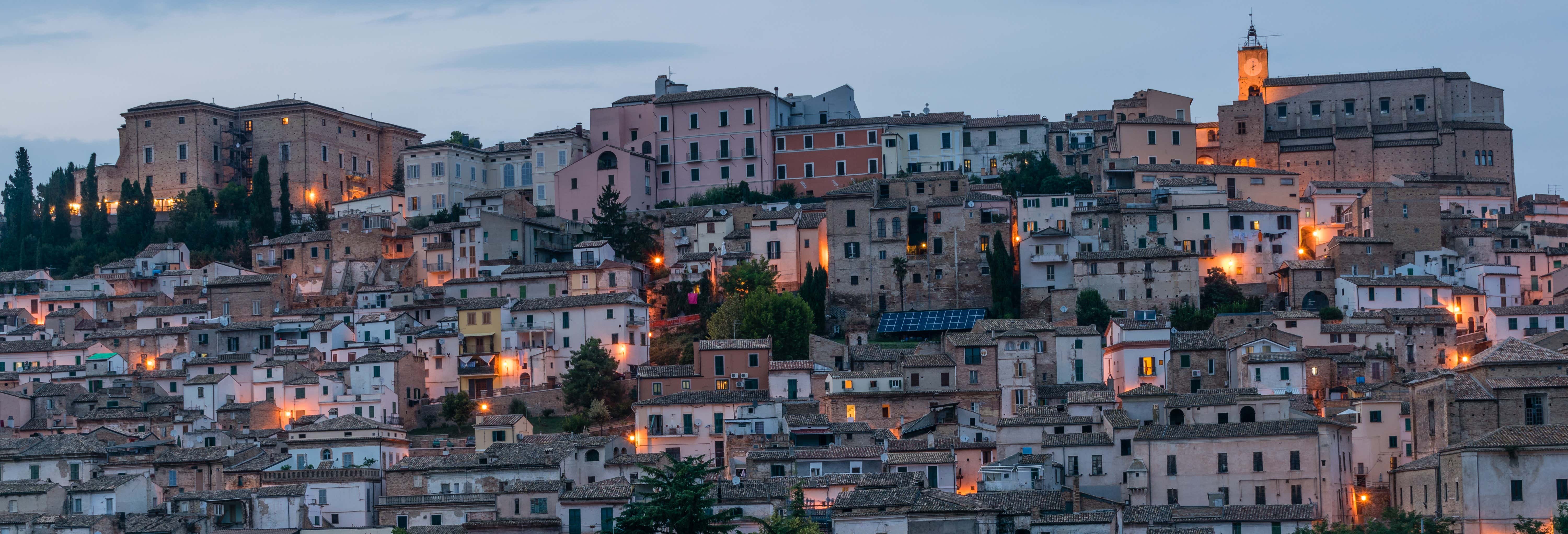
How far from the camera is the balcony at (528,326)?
65312 millimetres

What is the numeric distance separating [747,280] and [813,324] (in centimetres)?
401

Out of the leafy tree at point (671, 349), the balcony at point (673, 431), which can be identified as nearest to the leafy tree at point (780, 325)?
the leafy tree at point (671, 349)

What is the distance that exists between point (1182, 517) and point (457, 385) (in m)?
28.7

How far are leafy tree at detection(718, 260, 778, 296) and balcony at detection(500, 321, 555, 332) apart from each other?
A: 264 inches

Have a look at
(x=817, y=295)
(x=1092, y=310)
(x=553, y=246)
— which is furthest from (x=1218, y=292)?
(x=553, y=246)

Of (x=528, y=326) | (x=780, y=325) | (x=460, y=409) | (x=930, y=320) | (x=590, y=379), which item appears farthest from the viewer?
(x=930, y=320)

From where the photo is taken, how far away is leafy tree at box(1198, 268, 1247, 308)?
215 feet

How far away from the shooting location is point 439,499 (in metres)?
49.6

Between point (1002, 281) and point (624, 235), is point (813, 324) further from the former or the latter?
point (624, 235)

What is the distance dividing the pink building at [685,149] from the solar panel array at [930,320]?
1549 centimetres

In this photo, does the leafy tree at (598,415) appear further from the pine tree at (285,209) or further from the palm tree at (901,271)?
the pine tree at (285,209)

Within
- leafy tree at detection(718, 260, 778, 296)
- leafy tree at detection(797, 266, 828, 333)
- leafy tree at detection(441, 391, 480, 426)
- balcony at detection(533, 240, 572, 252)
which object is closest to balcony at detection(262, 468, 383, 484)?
leafy tree at detection(441, 391, 480, 426)

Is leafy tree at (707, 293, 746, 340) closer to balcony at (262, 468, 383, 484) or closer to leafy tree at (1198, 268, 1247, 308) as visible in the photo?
balcony at (262, 468, 383, 484)

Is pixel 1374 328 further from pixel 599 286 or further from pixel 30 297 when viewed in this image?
pixel 30 297
